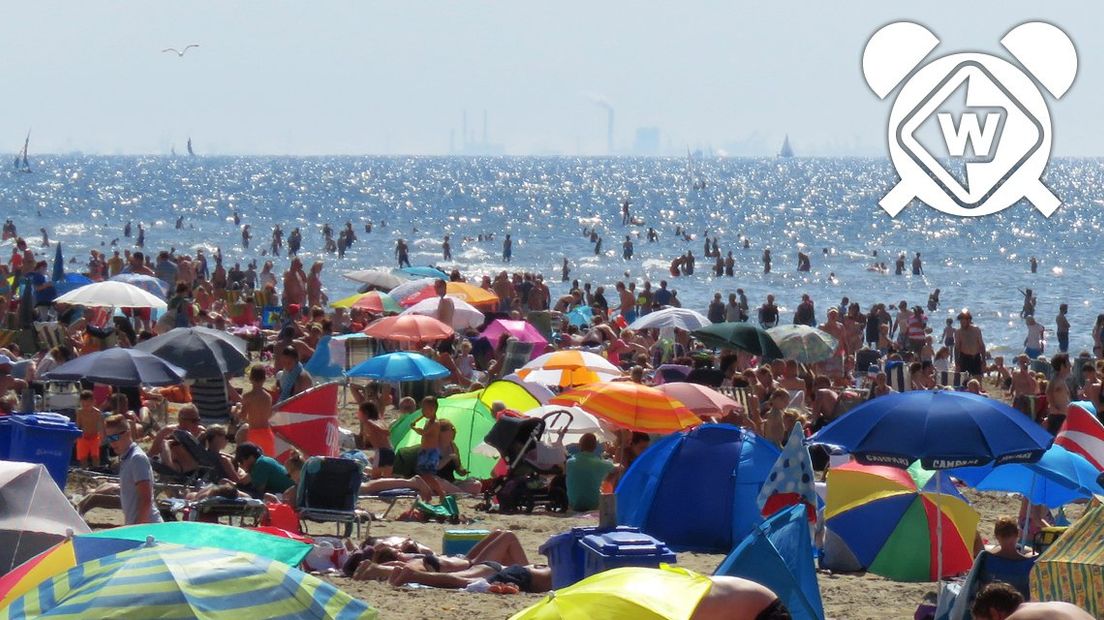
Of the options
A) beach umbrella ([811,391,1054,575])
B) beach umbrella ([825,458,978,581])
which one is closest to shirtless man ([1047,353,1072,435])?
beach umbrella ([825,458,978,581])

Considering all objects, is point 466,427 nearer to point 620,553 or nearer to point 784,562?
point 620,553

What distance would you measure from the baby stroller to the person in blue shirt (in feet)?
0.53

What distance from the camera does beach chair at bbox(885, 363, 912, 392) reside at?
15.2 metres

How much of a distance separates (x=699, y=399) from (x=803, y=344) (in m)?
4.77

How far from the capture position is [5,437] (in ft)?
29.8

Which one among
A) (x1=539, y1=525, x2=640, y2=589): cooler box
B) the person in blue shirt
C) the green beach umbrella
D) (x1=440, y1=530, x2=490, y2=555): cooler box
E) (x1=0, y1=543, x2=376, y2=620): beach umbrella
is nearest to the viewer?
(x1=0, y1=543, x2=376, y2=620): beach umbrella

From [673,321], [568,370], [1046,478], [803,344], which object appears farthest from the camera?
[673,321]

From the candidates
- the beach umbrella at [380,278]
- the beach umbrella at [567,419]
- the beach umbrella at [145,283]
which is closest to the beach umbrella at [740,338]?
the beach umbrella at [567,419]

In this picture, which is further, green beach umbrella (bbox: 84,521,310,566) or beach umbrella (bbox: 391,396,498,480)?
beach umbrella (bbox: 391,396,498,480)

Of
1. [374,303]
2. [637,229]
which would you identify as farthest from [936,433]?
[637,229]

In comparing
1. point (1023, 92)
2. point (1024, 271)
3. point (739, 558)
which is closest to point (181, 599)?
point (739, 558)

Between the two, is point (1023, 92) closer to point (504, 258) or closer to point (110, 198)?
point (504, 258)

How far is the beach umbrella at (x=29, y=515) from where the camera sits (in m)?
6.83

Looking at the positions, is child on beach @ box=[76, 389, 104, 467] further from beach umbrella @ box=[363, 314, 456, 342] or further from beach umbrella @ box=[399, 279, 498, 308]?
beach umbrella @ box=[399, 279, 498, 308]
